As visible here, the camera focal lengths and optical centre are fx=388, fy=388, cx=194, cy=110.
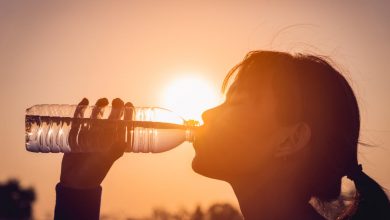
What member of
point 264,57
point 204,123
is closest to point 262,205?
point 204,123

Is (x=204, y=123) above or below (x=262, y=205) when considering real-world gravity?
above

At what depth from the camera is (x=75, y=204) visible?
101 inches

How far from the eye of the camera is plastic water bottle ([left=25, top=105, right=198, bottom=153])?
3.36 meters

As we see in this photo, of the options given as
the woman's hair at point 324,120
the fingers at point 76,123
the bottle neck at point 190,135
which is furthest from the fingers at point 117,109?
the woman's hair at point 324,120

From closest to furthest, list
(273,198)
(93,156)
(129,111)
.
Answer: (273,198) < (93,156) < (129,111)

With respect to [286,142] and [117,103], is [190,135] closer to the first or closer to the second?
[117,103]

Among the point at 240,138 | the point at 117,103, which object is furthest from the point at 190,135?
the point at 240,138

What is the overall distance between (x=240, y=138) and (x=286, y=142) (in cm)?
26

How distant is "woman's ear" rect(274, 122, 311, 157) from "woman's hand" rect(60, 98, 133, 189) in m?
1.30

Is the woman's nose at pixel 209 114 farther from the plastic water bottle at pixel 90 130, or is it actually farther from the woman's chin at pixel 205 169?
the plastic water bottle at pixel 90 130

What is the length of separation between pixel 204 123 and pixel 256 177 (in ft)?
1.48

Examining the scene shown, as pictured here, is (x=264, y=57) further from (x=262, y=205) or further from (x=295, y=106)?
(x=262, y=205)

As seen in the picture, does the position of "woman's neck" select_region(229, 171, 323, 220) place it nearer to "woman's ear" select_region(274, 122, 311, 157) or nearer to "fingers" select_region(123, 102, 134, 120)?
"woman's ear" select_region(274, 122, 311, 157)

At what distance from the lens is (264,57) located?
253 cm
